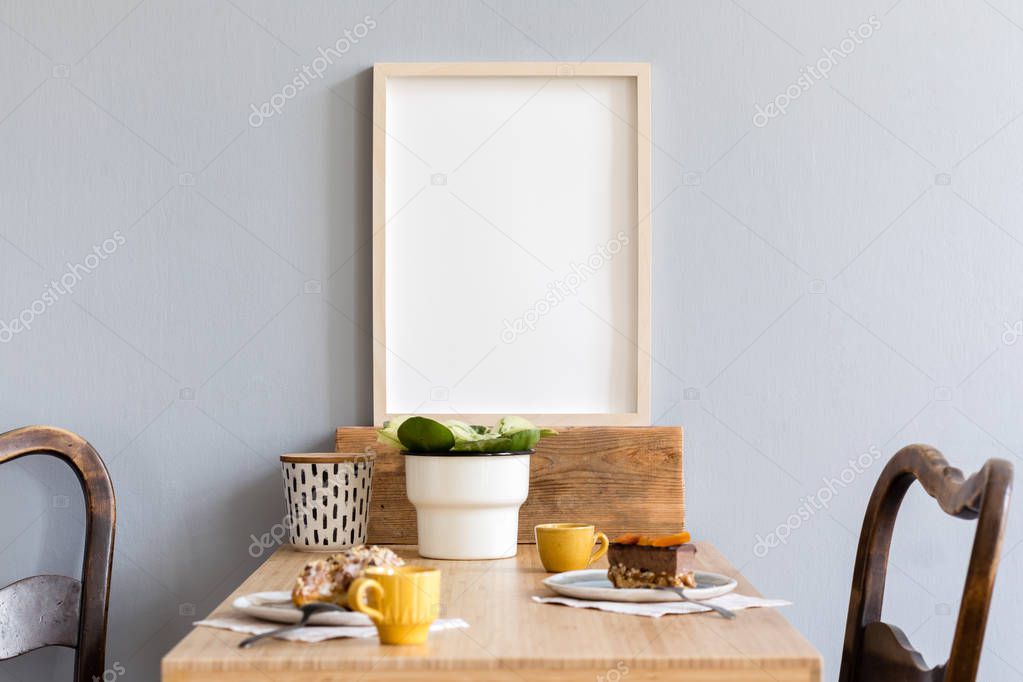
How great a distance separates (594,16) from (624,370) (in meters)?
0.50

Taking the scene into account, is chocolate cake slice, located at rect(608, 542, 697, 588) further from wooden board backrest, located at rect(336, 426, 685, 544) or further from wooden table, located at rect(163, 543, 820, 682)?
wooden board backrest, located at rect(336, 426, 685, 544)

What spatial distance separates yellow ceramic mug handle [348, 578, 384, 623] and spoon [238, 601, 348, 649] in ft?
0.17

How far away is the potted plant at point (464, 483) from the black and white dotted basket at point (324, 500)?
0.09 meters

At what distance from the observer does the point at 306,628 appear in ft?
2.92

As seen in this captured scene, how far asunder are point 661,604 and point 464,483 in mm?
318

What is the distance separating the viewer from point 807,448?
4.70 ft

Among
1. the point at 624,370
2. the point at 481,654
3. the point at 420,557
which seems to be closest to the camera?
the point at 481,654

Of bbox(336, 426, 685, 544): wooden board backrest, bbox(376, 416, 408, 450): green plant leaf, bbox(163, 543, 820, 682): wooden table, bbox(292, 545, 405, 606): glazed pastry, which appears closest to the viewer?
bbox(163, 543, 820, 682): wooden table

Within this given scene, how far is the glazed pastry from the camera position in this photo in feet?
3.03

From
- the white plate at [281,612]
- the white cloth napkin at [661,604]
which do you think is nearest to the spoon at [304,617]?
the white plate at [281,612]

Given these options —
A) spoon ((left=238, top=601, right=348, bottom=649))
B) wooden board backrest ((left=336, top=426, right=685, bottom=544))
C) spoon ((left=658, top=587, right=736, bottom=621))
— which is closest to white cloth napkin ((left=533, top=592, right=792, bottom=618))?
spoon ((left=658, top=587, right=736, bottom=621))

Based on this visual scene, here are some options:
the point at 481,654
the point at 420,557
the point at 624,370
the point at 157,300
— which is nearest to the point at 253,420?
the point at 157,300

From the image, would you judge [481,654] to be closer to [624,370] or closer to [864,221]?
[624,370]

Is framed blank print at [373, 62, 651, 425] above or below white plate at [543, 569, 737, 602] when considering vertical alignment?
above
